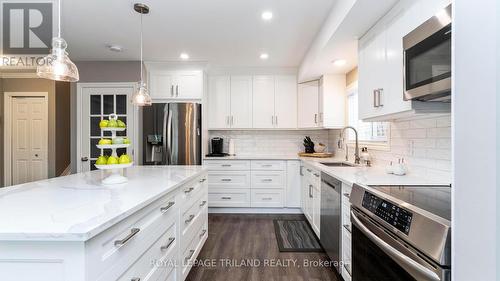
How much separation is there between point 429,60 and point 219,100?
330 cm

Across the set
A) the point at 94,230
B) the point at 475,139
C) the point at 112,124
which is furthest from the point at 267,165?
the point at 475,139

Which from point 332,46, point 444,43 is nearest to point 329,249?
point 444,43

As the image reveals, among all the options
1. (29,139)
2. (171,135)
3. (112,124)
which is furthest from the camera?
(29,139)

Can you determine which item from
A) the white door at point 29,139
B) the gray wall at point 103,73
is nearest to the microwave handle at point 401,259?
the gray wall at point 103,73

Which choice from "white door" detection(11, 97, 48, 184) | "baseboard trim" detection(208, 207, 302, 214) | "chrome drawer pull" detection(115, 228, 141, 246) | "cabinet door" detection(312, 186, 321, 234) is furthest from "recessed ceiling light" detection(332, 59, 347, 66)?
"white door" detection(11, 97, 48, 184)

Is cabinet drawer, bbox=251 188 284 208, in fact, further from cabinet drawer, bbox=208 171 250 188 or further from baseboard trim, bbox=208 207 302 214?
cabinet drawer, bbox=208 171 250 188

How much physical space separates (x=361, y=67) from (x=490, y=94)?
1.88 m

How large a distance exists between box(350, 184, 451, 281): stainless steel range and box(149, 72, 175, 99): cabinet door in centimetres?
320

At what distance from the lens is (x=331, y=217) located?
2.16 m

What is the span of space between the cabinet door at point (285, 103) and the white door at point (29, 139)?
429 centimetres

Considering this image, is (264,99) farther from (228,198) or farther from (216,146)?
(228,198)

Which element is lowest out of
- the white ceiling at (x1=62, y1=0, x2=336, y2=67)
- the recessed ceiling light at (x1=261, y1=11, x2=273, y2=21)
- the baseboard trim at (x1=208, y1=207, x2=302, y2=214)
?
the baseboard trim at (x1=208, y1=207, x2=302, y2=214)

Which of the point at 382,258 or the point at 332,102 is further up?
the point at 332,102

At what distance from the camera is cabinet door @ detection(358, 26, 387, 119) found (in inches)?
73.0
